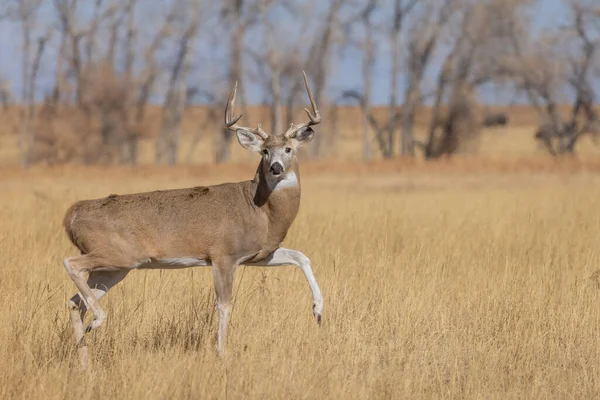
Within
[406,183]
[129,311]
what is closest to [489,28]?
[406,183]

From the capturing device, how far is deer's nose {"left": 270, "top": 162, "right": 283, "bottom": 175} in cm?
706

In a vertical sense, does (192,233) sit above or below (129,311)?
above

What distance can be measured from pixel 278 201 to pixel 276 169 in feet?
1.39

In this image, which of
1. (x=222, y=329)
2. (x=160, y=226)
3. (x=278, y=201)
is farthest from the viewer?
(x=278, y=201)

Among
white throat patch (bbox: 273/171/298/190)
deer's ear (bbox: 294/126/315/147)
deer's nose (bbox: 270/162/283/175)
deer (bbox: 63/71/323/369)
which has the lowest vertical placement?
deer (bbox: 63/71/323/369)

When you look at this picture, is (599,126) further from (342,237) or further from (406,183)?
(342,237)

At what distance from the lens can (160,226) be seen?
23.0 ft

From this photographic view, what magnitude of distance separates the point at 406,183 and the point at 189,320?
60.9 feet

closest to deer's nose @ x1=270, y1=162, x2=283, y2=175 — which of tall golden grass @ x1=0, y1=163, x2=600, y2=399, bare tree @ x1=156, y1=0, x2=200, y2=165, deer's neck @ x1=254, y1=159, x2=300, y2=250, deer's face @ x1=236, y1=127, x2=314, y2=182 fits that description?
deer's face @ x1=236, y1=127, x2=314, y2=182

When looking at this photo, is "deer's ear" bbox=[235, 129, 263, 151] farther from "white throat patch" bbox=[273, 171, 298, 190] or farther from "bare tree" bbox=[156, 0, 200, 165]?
"bare tree" bbox=[156, 0, 200, 165]

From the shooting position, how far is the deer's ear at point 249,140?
24.7 feet

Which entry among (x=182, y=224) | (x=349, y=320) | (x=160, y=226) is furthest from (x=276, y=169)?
(x=349, y=320)

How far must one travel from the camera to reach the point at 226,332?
277 inches

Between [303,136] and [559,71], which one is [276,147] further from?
[559,71]
